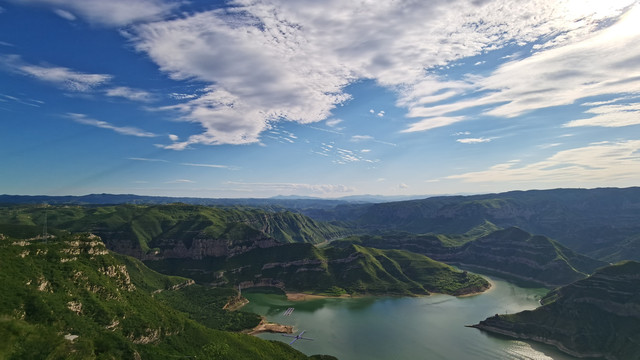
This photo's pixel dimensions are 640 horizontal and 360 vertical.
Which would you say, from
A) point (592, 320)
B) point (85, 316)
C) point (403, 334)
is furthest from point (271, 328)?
point (592, 320)

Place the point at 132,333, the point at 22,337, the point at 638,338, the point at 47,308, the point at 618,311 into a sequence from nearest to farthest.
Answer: the point at 22,337, the point at 47,308, the point at 132,333, the point at 638,338, the point at 618,311

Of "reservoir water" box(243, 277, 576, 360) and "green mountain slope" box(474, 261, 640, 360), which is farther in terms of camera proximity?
"reservoir water" box(243, 277, 576, 360)

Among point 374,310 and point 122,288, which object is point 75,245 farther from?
point 374,310

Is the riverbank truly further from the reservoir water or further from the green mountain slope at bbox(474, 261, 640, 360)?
the green mountain slope at bbox(474, 261, 640, 360)

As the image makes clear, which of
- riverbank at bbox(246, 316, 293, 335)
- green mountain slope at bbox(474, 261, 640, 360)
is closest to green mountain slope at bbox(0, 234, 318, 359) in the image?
riverbank at bbox(246, 316, 293, 335)

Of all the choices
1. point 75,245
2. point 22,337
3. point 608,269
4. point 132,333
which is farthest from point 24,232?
point 608,269

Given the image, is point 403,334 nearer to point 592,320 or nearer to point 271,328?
point 271,328

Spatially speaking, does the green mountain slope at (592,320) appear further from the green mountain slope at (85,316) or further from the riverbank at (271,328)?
the green mountain slope at (85,316)
